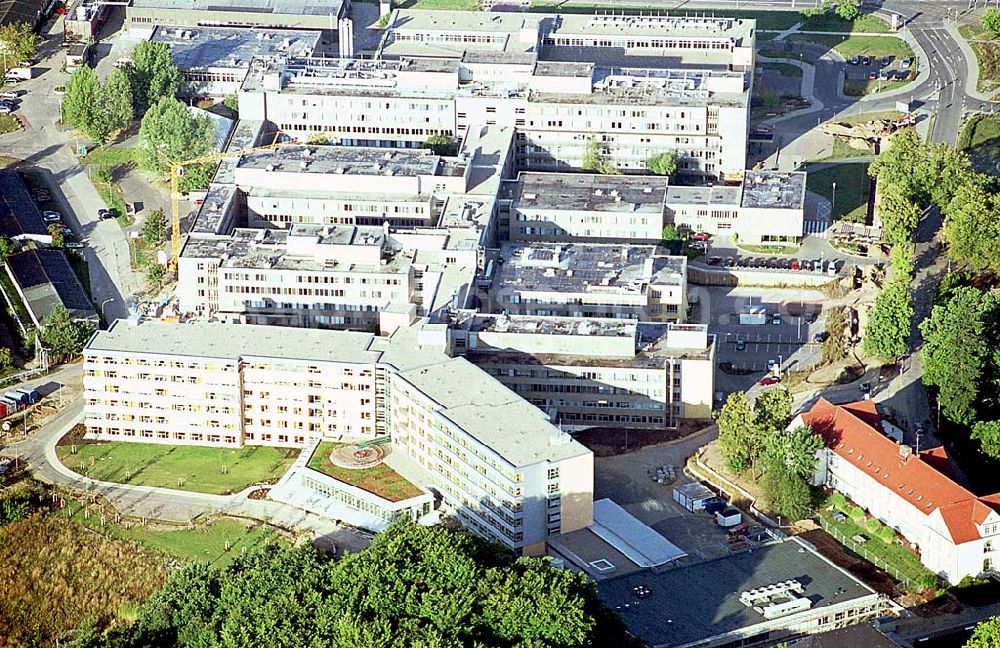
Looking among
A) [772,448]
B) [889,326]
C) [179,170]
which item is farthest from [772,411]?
[179,170]

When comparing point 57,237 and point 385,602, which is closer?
point 385,602

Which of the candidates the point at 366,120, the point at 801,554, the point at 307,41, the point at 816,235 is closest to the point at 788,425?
the point at 801,554

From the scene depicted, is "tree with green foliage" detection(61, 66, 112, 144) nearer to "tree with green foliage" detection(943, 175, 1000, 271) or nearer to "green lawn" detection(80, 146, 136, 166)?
"green lawn" detection(80, 146, 136, 166)

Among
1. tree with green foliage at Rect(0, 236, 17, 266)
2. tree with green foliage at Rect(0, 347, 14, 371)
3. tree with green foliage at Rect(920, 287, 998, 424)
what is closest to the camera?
tree with green foliage at Rect(920, 287, 998, 424)

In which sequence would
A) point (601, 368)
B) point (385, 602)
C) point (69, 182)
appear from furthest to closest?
point (69, 182), point (601, 368), point (385, 602)

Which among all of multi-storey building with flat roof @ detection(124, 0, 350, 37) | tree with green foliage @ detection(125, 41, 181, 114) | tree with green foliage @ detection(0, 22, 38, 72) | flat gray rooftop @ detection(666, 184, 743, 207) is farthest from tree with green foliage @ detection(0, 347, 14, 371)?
multi-storey building with flat roof @ detection(124, 0, 350, 37)

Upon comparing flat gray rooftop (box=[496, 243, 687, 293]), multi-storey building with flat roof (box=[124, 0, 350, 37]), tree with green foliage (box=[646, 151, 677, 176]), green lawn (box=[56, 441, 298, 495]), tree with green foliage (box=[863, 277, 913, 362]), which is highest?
multi-storey building with flat roof (box=[124, 0, 350, 37])

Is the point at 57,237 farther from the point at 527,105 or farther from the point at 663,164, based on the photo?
the point at 663,164
